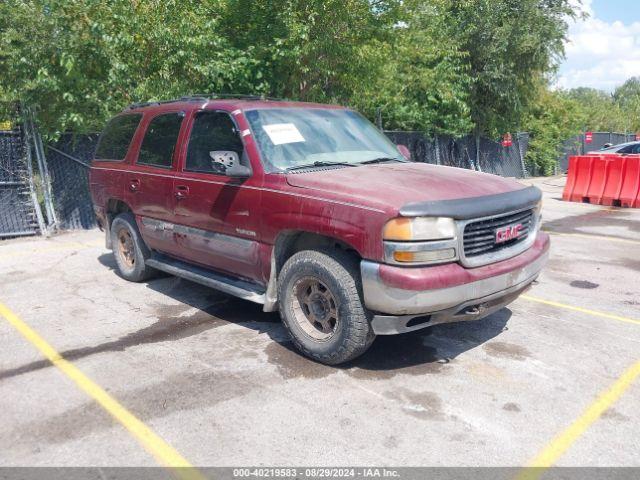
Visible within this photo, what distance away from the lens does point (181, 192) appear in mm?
Answer: 5363

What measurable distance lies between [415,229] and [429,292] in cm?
42

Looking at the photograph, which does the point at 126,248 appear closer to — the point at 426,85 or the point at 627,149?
the point at 426,85

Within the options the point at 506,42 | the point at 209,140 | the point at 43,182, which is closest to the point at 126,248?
the point at 209,140

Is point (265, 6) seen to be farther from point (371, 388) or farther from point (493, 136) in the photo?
point (493, 136)

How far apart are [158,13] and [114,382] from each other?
7.24 metres

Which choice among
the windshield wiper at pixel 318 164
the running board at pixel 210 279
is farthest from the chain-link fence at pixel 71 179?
the windshield wiper at pixel 318 164

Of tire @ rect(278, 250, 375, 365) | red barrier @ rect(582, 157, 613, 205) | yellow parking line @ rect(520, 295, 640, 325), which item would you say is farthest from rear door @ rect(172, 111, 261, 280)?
red barrier @ rect(582, 157, 613, 205)

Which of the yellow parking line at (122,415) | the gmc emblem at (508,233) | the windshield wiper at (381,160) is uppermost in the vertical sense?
the windshield wiper at (381,160)

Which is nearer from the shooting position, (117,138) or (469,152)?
(117,138)

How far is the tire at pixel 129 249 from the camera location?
638cm

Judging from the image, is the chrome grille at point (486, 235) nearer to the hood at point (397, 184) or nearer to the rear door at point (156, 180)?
the hood at point (397, 184)

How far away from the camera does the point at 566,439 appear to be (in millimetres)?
3328

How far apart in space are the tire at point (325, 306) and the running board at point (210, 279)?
386 mm

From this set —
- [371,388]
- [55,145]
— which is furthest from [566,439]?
[55,145]
